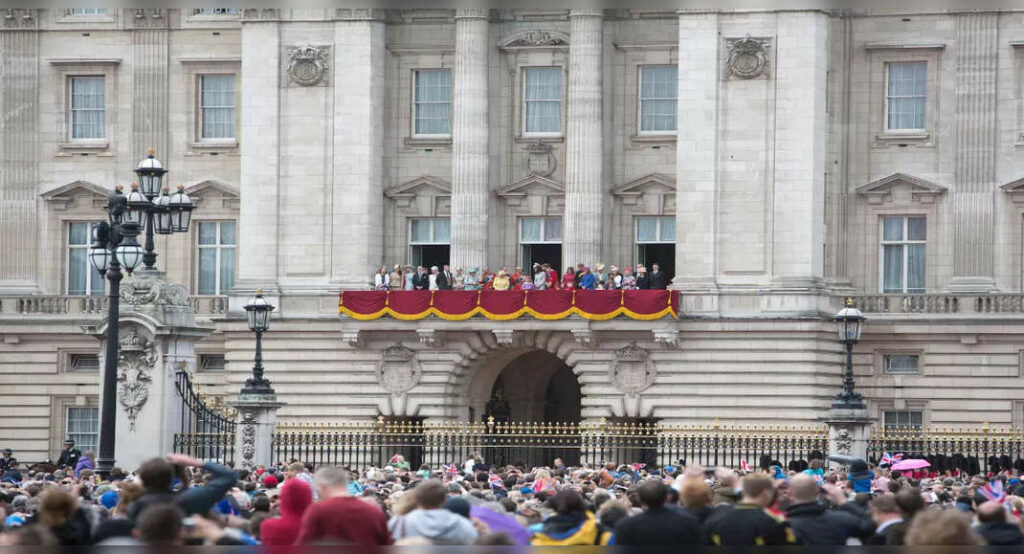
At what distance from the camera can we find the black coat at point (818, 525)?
17484 mm

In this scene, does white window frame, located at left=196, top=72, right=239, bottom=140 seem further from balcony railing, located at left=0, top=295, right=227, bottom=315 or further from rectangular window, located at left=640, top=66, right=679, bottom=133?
rectangular window, located at left=640, top=66, right=679, bottom=133

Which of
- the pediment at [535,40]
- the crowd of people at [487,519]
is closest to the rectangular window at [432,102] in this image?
the pediment at [535,40]

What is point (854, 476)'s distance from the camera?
1201 inches

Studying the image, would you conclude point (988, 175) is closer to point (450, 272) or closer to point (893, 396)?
point (893, 396)

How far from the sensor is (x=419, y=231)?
219 feet

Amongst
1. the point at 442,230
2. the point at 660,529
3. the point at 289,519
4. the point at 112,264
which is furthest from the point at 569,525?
the point at 442,230

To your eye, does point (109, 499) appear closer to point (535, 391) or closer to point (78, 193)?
point (535, 391)

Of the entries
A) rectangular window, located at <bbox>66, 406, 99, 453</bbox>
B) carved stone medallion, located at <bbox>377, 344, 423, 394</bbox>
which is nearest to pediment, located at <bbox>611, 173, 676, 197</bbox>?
carved stone medallion, located at <bbox>377, 344, 423, 394</bbox>

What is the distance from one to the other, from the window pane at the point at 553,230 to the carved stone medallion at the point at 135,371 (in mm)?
25165

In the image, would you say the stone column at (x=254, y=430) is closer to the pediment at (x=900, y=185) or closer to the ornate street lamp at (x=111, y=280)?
the ornate street lamp at (x=111, y=280)

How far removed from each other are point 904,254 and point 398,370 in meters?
14.7

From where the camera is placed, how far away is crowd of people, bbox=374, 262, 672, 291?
62750mm

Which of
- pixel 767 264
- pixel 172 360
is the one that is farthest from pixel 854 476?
pixel 767 264

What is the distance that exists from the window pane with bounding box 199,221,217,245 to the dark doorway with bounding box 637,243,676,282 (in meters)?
12.9
